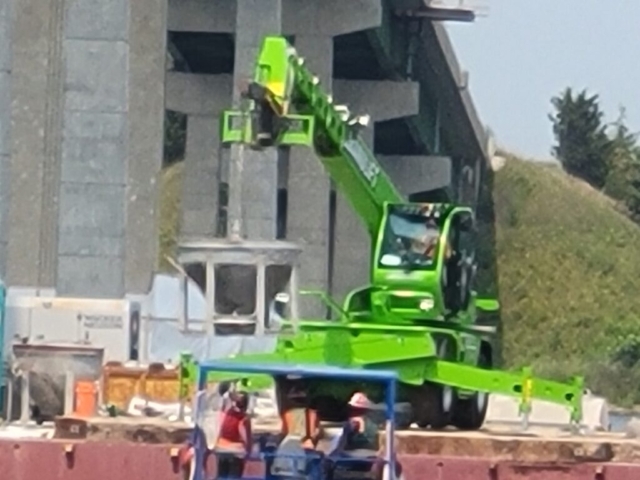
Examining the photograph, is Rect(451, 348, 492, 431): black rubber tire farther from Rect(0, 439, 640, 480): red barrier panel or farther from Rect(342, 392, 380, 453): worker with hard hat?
Rect(342, 392, 380, 453): worker with hard hat

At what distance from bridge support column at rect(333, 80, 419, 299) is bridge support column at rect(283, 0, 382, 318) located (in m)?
6.30

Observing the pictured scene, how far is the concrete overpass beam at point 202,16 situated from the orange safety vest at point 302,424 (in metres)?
42.5

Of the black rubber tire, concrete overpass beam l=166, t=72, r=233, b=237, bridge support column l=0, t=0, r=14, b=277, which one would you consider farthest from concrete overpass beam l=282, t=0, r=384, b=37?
the black rubber tire

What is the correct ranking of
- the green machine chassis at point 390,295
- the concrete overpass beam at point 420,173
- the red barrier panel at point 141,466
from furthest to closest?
the concrete overpass beam at point 420,173, the green machine chassis at point 390,295, the red barrier panel at point 141,466

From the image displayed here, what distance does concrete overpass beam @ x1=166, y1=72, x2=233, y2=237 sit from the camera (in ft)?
225

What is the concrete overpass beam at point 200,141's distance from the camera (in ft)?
225

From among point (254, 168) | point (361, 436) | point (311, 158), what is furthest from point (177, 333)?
point (361, 436)

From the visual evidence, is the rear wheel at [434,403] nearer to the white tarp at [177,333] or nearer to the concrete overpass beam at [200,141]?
the white tarp at [177,333]

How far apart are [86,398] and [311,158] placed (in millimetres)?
26006

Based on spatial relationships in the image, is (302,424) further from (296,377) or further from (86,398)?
(86,398)

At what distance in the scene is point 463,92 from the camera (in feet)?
272

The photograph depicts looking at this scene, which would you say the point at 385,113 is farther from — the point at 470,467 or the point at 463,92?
the point at 470,467

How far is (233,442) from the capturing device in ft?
57.2

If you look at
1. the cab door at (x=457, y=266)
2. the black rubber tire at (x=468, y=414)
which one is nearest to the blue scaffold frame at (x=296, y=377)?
the black rubber tire at (x=468, y=414)
